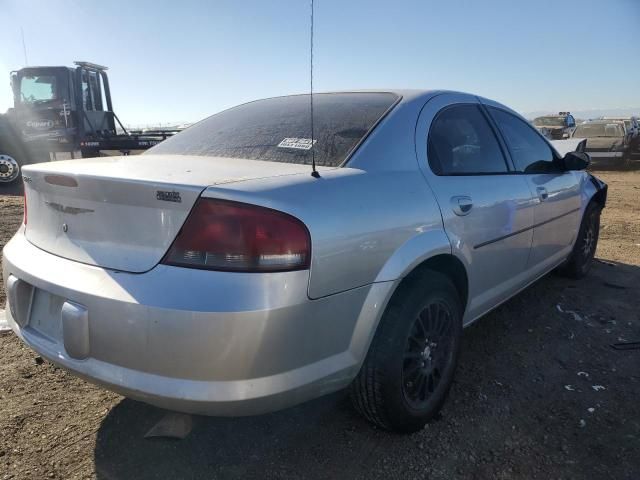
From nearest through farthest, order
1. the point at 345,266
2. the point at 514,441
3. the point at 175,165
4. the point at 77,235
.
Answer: the point at 345,266 < the point at 77,235 < the point at 175,165 < the point at 514,441

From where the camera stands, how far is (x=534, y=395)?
2.76 meters

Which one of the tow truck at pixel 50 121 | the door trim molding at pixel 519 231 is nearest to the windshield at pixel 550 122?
the tow truck at pixel 50 121

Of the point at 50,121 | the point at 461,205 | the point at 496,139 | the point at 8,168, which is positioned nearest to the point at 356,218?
the point at 461,205

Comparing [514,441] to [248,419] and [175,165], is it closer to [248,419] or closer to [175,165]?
[248,419]

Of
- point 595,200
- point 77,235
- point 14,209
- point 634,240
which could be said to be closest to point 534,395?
point 77,235

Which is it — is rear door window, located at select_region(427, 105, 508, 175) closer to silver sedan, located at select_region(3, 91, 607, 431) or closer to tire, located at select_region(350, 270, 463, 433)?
silver sedan, located at select_region(3, 91, 607, 431)

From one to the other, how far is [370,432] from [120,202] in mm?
1550

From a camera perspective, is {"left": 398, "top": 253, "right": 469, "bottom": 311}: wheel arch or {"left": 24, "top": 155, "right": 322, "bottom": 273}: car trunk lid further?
{"left": 398, "top": 253, "right": 469, "bottom": 311}: wheel arch

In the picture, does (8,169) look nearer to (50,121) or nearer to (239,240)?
(50,121)

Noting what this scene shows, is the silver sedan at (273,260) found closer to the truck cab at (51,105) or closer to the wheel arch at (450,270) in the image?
the wheel arch at (450,270)

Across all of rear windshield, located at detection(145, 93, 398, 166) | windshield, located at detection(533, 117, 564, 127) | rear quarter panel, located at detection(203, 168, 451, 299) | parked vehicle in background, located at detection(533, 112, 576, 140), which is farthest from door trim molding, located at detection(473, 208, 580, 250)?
windshield, located at detection(533, 117, 564, 127)

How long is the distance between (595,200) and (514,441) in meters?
3.22

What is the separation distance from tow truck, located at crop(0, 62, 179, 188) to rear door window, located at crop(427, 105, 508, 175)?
10045mm

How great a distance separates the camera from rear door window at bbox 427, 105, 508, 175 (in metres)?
2.64
